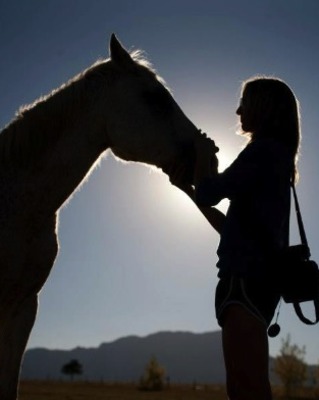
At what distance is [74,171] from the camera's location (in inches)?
165

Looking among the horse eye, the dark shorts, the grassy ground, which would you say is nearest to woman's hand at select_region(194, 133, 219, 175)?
the horse eye

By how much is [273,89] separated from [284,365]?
80.6 metres

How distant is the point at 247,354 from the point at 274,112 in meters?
1.57

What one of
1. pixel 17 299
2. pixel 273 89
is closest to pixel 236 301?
pixel 273 89

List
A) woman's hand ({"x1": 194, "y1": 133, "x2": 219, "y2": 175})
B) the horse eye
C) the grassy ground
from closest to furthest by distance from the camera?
woman's hand ({"x1": 194, "y1": 133, "x2": 219, "y2": 175}) < the horse eye < the grassy ground

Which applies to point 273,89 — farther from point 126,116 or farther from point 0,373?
point 0,373

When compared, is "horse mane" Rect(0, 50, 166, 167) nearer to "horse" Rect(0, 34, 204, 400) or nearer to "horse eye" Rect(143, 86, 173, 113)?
"horse" Rect(0, 34, 204, 400)

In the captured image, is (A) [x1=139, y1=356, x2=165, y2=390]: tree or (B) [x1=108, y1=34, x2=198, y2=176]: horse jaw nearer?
(B) [x1=108, y1=34, x2=198, y2=176]: horse jaw

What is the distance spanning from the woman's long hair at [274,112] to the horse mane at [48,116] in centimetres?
125

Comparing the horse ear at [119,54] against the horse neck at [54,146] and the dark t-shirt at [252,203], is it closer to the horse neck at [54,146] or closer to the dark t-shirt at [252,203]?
the horse neck at [54,146]

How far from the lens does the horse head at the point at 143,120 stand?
13.6 ft

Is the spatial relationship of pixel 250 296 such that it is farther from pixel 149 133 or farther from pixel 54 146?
pixel 54 146

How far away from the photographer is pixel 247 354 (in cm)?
300

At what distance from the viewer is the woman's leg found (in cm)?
300
